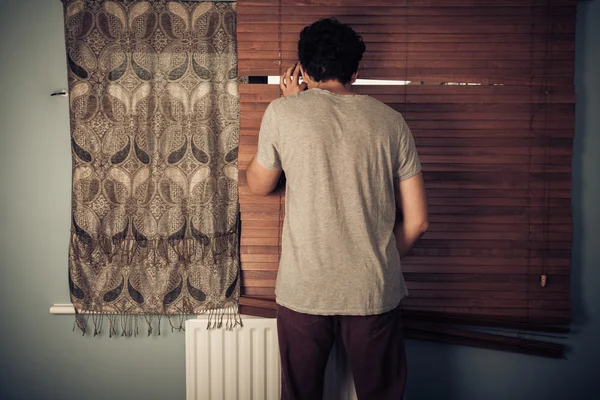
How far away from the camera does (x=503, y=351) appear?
66.9 inches

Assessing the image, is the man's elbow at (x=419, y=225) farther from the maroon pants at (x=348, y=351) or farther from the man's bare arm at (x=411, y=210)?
the maroon pants at (x=348, y=351)

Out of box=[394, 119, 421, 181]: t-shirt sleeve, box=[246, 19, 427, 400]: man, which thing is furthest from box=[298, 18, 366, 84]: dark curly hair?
box=[394, 119, 421, 181]: t-shirt sleeve

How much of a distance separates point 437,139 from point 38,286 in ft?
5.79

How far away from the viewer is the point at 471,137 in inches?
63.9

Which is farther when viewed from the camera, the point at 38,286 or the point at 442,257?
the point at 38,286

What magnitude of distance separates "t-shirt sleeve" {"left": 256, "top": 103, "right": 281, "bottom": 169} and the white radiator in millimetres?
663

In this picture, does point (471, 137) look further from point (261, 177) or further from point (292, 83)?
point (261, 177)

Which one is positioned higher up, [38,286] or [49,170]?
[49,170]

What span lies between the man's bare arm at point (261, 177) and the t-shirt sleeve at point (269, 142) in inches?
0.8

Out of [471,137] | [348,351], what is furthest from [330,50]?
[348,351]

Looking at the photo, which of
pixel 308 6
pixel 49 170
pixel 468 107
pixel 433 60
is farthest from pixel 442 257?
pixel 49 170

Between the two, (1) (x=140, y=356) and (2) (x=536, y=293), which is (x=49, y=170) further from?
(2) (x=536, y=293)

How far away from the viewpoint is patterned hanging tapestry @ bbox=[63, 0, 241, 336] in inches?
64.0

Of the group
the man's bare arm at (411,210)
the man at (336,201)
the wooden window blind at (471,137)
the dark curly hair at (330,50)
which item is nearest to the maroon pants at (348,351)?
the man at (336,201)
